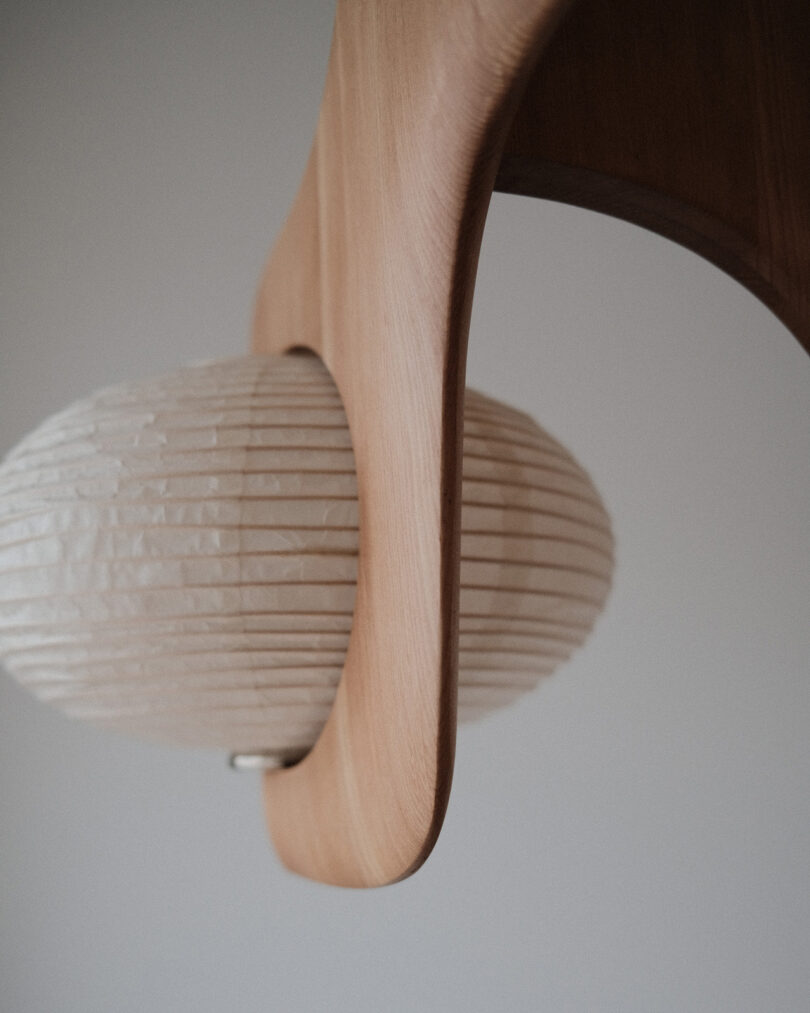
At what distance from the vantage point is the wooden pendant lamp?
0.22 m

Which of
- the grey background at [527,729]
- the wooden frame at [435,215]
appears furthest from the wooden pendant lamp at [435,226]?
the grey background at [527,729]

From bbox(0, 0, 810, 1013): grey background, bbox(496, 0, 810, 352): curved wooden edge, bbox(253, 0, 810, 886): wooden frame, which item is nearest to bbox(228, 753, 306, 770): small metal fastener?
bbox(253, 0, 810, 886): wooden frame

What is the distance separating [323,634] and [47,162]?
1265 millimetres

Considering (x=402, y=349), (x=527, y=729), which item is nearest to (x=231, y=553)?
(x=402, y=349)

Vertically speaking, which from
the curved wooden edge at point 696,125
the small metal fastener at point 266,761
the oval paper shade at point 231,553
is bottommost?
the small metal fastener at point 266,761

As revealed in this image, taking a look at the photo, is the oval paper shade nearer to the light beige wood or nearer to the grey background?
the light beige wood

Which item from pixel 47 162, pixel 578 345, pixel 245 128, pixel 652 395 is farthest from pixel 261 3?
pixel 652 395

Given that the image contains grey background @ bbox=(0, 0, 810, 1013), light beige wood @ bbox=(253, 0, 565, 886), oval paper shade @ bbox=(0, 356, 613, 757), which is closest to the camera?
light beige wood @ bbox=(253, 0, 565, 886)

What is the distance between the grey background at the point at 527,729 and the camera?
106cm

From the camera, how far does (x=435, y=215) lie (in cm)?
23

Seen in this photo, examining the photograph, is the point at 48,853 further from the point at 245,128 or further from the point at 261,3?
the point at 261,3

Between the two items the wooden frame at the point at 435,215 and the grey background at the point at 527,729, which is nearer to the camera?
the wooden frame at the point at 435,215

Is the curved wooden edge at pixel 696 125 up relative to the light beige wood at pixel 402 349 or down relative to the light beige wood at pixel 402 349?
up

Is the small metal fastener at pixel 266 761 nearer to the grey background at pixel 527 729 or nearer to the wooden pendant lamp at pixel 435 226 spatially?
the wooden pendant lamp at pixel 435 226
